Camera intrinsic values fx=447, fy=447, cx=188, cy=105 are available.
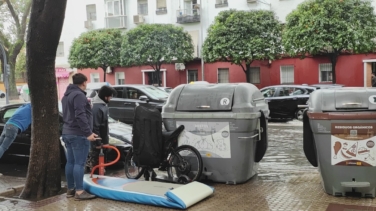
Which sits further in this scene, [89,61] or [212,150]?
[89,61]

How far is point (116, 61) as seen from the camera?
109ft

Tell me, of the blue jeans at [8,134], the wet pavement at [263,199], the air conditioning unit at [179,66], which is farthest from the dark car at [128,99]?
the air conditioning unit at [179,66]

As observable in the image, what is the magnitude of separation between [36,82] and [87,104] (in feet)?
3.32

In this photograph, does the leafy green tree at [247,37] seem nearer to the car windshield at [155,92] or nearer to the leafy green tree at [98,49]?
the leafy green tree at [98,49]

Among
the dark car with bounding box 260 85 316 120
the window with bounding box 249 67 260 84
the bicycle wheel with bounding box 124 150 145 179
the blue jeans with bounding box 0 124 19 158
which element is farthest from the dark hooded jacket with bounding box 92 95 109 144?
the window with bounding box 249 67 260 84

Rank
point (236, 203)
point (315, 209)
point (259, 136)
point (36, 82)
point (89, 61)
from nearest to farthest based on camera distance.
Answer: point (315, 209) → point (236, 203) → point (36, 82) → point (259, 136) → point (89, 61)

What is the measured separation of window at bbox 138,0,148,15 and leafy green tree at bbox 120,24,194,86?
547 centimetres

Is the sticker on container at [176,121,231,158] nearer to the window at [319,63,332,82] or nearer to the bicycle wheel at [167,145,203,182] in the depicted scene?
the bicycle wheel at [167,145,203,182]

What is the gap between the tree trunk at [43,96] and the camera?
260 inches

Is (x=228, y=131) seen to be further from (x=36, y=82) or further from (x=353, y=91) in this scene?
(x=36, y=82)

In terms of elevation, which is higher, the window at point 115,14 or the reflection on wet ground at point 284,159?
the window at point 115,14

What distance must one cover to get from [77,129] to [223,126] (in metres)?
2.20

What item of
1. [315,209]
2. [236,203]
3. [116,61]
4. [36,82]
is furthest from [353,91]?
[116,61]

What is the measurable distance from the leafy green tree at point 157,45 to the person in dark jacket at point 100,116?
877 inches
